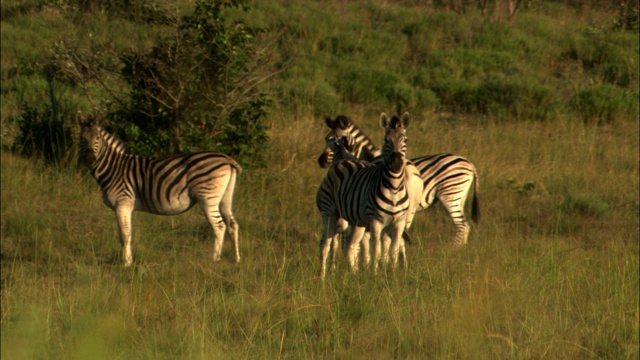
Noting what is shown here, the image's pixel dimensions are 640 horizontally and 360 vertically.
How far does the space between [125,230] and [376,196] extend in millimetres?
2661

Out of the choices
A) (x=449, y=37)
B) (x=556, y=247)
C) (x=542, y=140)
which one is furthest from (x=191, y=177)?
(x=449, y=37)

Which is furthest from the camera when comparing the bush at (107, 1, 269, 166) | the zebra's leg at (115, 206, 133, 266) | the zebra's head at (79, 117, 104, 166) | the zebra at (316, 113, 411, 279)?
the bush at (107, 1, 269, 166)

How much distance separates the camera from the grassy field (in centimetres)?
543

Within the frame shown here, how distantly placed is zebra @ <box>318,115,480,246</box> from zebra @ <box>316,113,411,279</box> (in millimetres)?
1077

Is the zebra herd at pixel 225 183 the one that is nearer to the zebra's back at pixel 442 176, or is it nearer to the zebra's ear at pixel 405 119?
the zebra's back at pixel 442 176

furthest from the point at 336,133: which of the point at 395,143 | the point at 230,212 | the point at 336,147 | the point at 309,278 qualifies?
the point at 309,278

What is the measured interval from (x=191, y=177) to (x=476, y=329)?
3.82 metres

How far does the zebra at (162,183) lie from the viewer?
8.62m

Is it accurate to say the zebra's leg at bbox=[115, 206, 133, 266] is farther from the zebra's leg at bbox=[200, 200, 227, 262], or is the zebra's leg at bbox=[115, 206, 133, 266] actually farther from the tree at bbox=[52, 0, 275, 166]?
the tree at bbox=[52, 0, 275, 166]

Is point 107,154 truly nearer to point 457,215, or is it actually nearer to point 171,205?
point 171,205

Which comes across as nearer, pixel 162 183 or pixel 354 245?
pixel 354 245

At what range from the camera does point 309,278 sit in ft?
22.4

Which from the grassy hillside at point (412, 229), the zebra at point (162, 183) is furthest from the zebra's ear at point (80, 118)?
the grassy hillside at point (412, 229)

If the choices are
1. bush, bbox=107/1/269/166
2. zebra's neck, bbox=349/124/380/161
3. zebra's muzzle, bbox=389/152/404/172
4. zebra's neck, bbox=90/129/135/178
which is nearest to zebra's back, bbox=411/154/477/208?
zebra's neck, bbox=349/124/380/161
